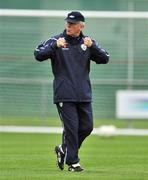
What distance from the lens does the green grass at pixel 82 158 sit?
411 inches

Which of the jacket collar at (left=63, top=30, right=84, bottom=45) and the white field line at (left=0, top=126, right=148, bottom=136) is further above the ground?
the jacket collar at (left=63, top=30, right=84, bottom=45)

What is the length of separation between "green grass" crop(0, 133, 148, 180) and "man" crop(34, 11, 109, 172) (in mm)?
444

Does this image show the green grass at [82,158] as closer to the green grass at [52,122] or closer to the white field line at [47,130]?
the white field line at [47,130]

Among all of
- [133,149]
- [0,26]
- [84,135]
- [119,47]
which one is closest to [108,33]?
[119,47]

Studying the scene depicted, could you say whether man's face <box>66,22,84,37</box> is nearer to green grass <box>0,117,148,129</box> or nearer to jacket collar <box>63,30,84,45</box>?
jacket collar <box>63,30,84,45</box>

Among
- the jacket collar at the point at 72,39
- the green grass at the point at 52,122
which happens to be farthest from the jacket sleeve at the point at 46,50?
the green grass at the point at 52,122

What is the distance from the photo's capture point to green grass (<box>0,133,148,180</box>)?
1044 cm

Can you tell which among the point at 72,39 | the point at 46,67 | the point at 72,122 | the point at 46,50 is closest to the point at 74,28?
the point at 72,39

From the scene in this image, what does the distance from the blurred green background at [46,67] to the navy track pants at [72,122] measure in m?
10.4

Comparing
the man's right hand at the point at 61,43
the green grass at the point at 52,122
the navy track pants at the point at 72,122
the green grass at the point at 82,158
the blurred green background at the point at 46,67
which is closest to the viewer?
the green grass at the point at 82,158

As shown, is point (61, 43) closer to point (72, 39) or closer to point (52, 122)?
point (72, 39)

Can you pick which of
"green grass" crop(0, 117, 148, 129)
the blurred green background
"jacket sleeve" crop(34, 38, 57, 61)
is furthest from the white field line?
"jacket sleeve" crop(34, 38, 57, 61)

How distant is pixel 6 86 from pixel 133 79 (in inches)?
120

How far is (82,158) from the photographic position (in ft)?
45.2
